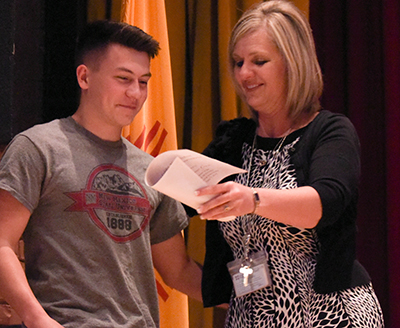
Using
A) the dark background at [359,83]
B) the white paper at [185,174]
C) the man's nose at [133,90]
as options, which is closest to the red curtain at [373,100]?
the dark background at [359,83]

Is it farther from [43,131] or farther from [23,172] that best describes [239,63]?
[23,172]

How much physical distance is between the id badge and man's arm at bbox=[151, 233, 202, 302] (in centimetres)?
31

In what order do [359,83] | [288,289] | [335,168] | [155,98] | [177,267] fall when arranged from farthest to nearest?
[359,83], [155,98], [177,267], [288,289], [335,168]

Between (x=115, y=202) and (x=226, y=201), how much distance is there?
1.70 feet

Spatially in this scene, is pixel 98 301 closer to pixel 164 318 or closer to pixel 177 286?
pixel 177 286

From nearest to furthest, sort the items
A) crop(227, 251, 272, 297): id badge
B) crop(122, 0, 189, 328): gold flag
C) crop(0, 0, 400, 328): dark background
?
1. crop(227, 251, 272, 297): id badge
2. crop(122, 0, 189, 328): gold flag
3. crop(0, 0, 400, 328): dark background

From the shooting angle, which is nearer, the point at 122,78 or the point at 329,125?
the point at 329,125

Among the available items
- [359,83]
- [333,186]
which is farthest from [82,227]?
[359,83]

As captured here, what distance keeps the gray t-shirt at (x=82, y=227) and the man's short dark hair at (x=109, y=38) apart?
0.29m

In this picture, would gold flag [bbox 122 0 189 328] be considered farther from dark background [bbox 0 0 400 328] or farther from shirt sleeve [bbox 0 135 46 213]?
shirt sleeve [bbox 0 135 46 213]

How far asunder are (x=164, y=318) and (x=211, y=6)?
1543 millimetres

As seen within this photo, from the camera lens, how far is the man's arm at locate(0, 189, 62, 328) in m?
1.48

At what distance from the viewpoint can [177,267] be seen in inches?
79.4

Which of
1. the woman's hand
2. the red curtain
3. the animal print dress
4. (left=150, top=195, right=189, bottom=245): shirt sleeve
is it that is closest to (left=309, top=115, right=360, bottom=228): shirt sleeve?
the animal print dress
